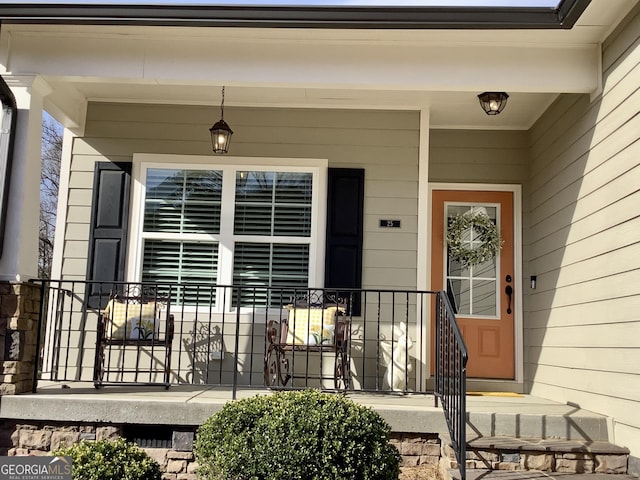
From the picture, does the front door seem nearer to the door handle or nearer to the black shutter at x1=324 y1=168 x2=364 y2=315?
the door handle

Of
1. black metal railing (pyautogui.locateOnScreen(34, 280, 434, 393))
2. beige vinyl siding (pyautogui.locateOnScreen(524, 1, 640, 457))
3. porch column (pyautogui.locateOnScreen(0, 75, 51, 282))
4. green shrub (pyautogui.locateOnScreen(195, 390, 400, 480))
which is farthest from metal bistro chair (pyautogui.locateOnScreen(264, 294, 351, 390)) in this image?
porch column (pyautogui.locateOnScreen(0, 75, 51, 282))

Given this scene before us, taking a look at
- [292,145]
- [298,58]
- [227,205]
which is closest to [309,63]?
[298,58]

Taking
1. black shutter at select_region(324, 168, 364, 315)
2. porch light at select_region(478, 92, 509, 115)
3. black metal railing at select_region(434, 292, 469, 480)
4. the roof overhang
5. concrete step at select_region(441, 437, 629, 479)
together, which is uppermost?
the roof overhang

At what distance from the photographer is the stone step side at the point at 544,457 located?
3777 mm

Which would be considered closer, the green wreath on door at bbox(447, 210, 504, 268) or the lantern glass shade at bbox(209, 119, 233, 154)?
the lantern glass shade at bbox(209, 119, 233, 154)

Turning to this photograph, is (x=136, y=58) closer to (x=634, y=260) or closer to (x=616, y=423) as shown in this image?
(x=634, y=260)

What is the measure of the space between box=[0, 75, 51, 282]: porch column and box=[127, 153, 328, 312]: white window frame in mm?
1214

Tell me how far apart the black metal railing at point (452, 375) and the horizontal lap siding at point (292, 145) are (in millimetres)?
1417

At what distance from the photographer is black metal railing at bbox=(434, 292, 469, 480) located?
11.2 ft

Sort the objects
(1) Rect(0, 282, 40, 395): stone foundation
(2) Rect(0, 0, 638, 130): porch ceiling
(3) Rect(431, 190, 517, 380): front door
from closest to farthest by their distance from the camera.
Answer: (1) Rect(0, 282, 40, 395): stone foundation → (2) Rect(0, 0, 638, 130): porch ceiling → (3) Rect(431, 190, 517, 380): front door

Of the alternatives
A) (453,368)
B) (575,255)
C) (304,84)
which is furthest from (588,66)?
(453,368)

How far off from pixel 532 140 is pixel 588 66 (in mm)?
1583

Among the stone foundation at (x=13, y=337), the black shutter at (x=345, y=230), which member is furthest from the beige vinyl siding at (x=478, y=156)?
the stone foundation at (x=13, y=337)

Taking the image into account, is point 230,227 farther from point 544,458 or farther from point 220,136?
point 544,458
